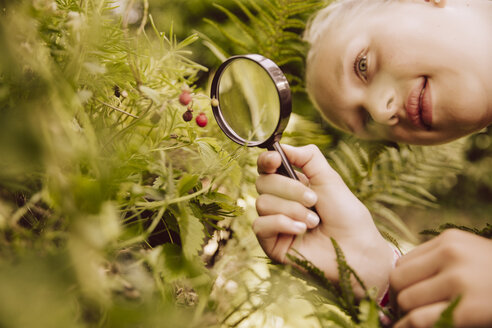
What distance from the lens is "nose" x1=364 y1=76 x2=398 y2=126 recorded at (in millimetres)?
927

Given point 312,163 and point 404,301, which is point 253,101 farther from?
point 404,301

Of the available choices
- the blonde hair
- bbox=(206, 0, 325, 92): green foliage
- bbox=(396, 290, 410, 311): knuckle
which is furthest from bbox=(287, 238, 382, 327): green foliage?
bbox=(206, 0, 325, 92): green foliage

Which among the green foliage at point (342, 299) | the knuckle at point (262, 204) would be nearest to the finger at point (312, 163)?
the knuckle at point (262, 204)

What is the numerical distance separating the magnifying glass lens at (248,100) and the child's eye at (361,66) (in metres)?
0.39

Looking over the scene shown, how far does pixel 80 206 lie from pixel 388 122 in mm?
900

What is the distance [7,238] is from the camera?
41 cm

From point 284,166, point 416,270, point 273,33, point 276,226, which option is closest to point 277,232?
point 276,226

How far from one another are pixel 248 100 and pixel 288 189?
256mm

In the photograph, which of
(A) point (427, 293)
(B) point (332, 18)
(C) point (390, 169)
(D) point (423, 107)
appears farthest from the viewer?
(C) point (390, 169)

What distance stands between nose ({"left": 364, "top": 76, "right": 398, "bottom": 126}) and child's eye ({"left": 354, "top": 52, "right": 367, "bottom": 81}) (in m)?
0.04

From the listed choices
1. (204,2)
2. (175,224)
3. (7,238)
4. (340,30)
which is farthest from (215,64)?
(7,238)

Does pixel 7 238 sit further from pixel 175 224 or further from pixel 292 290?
pixel 292 290

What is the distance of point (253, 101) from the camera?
0.80m

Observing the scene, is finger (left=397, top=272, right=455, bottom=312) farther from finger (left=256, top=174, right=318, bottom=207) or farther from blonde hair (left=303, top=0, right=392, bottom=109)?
blonde hair (left=303, top=0, right=392, bottom=109)
